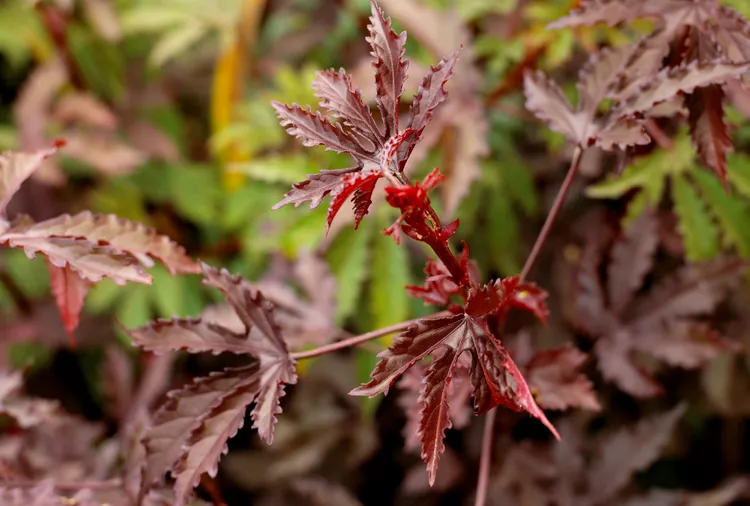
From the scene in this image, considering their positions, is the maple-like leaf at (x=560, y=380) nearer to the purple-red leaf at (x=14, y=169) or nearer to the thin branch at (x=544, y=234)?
the thin branch at (x=544, y=234)

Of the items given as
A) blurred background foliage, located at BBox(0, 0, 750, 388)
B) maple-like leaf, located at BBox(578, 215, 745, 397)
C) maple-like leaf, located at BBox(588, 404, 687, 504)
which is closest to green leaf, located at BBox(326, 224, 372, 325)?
blurred background foliage, located at BBox(0, 0, 750, 388)

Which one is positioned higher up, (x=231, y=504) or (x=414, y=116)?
(x=414, y=116)

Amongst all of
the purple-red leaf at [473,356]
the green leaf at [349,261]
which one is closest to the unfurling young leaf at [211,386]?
the purple-red leaf at [473,356]

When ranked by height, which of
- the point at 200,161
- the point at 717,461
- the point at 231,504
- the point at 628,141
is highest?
the point at 628,141

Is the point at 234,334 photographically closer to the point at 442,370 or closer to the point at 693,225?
the point at 442,370

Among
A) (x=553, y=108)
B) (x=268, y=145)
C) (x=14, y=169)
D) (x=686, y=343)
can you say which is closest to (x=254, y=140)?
(x=268, y=145)

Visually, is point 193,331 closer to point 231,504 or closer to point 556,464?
point 556,464

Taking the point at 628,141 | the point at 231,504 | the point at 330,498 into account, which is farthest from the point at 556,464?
the point at 231,504
